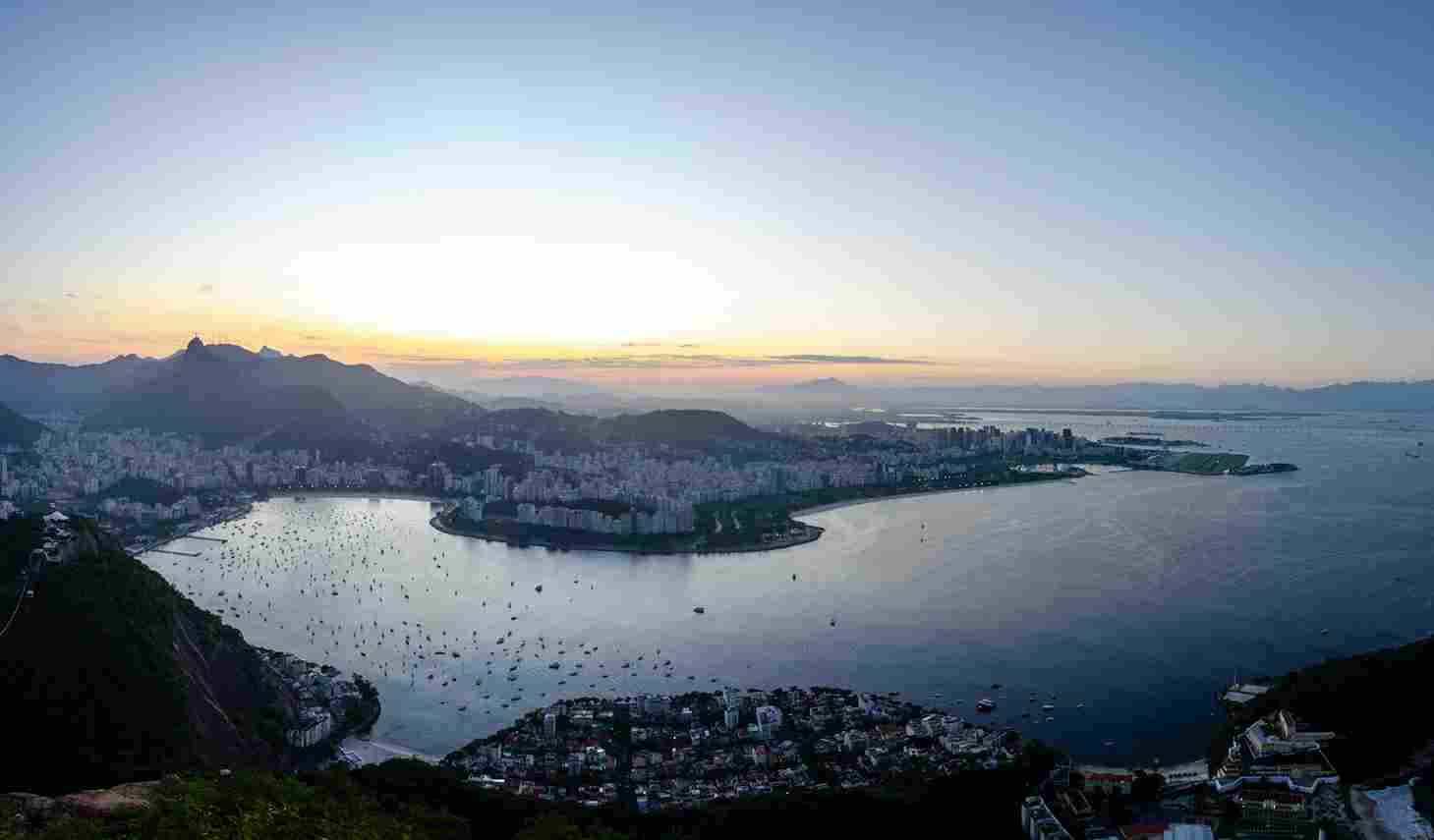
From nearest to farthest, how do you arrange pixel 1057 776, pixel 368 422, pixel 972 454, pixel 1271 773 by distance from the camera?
pixel 1271 773
pixel 1057 776
pixel 972 454
pixel 368 422

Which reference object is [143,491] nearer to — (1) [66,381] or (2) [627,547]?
(2) [627,547]

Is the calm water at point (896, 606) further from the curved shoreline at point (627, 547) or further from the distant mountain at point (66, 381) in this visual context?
the distant mountain at point (66, 381)

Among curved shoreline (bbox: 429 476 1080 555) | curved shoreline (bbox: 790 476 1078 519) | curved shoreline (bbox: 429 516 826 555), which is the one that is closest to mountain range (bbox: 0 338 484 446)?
curved shoreline (bbox: 429 476 1080 555)

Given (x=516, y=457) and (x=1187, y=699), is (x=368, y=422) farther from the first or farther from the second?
(x=1187, y=699)

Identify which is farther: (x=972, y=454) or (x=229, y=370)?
(x=229, y=370)

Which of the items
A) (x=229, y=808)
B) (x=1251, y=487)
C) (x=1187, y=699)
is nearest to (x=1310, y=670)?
(x=1187, y=699)
